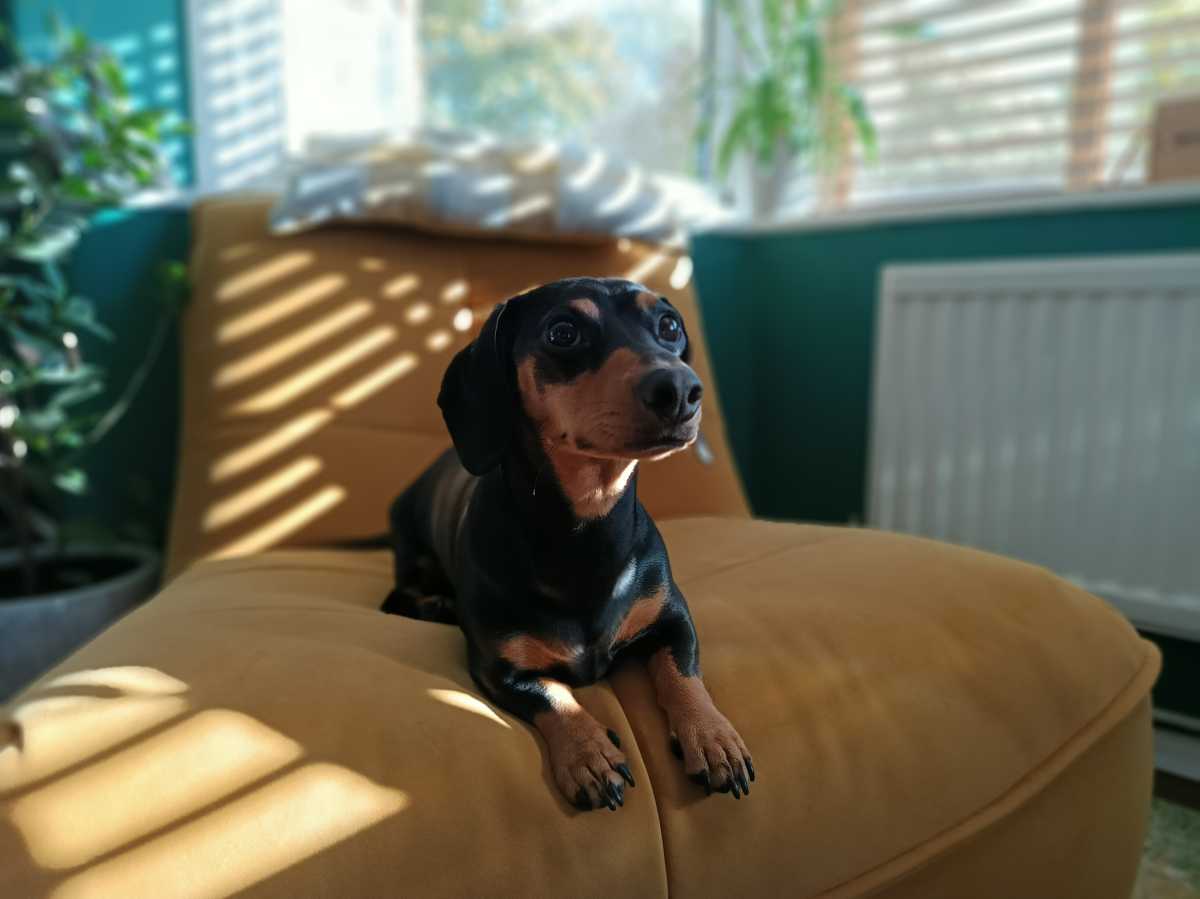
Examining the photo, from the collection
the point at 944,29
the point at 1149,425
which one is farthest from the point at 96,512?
the point at 944,29

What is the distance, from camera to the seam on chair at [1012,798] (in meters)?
0.84

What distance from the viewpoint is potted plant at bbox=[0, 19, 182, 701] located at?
147cm

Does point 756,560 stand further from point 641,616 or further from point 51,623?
point 51,623

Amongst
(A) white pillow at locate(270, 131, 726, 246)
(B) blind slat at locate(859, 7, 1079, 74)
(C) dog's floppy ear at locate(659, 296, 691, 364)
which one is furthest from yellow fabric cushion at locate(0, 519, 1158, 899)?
(B) blind slat at locate(859, 7, 1079, 74)

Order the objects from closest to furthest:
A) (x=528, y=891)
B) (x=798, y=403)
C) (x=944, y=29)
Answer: (x=528, y=891) → (x=944, y=29) → (x=798, y=403)

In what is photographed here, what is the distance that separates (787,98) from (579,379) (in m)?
1.81

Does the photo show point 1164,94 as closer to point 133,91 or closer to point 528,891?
point 528,891

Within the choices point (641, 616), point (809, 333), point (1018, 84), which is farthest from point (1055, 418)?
point (641, 616)

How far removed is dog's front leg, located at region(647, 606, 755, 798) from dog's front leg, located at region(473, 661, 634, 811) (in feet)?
0.20

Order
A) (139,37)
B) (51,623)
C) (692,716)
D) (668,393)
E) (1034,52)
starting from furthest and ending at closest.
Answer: (1034,52), (139,37), (51,623), (692,716), (668,393)

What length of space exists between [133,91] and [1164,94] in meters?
2.12

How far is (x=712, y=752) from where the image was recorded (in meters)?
0.78

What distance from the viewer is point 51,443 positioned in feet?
5.22

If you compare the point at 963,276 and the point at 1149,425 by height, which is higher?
the point at 963,276
